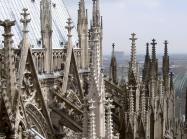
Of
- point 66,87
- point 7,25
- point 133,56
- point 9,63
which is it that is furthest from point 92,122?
point 66,87

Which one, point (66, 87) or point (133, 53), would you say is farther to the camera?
point (66, 87)

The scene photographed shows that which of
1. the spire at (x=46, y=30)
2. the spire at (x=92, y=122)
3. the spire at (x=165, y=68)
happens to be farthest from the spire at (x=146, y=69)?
the spire at (x=92, y=122)

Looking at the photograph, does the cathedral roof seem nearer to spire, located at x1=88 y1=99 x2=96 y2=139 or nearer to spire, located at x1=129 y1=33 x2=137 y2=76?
spire, located at x1=129 y1=33 x2=137 y2=76

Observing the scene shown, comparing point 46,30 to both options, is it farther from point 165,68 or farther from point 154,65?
point 165,68

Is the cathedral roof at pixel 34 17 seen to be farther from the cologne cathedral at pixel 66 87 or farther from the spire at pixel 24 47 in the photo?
the spire at pixel 24 47

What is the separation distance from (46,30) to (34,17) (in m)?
1.81

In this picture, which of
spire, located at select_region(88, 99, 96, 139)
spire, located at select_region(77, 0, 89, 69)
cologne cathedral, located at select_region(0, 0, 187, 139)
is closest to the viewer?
cologne cathedral, located at select_region(0, 0, 187, 139)

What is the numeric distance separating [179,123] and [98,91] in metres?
15.7

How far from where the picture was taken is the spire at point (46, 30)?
47.6ft

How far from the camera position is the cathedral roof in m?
14.7

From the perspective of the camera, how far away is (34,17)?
53.2 ft

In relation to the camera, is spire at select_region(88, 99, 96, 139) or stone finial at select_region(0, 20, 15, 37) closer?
stone finial at select_region(0, 20, 15, 37)

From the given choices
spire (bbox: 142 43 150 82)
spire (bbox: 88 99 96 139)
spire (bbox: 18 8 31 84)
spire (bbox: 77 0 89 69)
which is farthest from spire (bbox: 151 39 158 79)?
spire (bbox: 88 99 96 139)

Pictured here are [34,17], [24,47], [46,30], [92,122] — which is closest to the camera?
[92,122]
